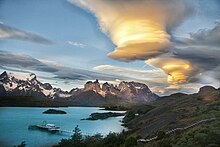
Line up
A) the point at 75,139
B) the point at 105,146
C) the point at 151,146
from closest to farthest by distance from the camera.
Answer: the point at 151,146 < the point at 105,146 < the point at 75,139

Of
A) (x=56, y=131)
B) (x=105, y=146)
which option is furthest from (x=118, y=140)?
(x=56, y=131)

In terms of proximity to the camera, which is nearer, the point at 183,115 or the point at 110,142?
the point at 110,142

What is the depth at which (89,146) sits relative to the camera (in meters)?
51.8

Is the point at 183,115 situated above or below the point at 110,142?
above

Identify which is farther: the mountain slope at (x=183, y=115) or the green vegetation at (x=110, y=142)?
the mountain slope at (x=183, y=115)

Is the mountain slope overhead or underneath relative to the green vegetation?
overhead

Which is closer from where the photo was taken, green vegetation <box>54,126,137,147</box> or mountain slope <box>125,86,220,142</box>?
green vegetation <box>54,126,137,147</box>

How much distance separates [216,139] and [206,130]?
12.3ft

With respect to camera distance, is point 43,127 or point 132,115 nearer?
point 43,127

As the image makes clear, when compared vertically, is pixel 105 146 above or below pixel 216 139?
below

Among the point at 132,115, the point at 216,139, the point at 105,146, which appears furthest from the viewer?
the point at 132,115

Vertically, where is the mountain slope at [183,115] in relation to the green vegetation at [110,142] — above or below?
above

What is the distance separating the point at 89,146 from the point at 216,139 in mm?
28007

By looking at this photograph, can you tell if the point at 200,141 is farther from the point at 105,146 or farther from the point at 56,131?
the point at 56,131
